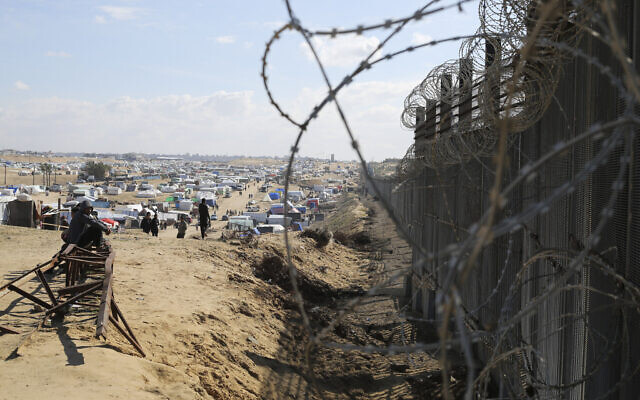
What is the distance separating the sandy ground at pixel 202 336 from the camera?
16.3ft

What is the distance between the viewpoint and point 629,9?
10.8ft

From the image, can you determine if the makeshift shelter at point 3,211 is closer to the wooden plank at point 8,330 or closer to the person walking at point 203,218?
the person walking at point 203,218

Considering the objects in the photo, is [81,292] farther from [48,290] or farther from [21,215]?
[21,215]

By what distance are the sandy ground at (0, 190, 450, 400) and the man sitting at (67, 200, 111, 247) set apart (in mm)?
744

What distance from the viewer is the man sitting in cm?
883

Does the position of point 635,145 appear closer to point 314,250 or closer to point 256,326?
point 256,326

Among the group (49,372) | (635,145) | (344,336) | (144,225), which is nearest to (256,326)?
(344,336)

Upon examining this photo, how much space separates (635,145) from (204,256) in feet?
36.5

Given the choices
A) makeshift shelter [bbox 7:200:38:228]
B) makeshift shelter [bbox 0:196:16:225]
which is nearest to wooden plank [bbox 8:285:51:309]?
makeshift shelter [bbox 7:200:38:228]

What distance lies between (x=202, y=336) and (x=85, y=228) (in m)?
3.21

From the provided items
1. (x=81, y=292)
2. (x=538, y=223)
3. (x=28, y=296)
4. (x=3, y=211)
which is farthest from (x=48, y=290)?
(x=3, y=211)

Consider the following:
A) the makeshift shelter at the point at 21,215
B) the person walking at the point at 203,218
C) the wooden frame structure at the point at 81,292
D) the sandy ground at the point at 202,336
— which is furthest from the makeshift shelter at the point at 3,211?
the wooden frame structure at the point at 81,292

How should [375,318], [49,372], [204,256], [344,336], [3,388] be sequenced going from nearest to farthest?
[3,388] → [49,372] → [344,336] → [375,318] → [204,256]

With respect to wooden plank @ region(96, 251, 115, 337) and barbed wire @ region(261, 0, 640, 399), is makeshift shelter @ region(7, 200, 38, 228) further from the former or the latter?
barbed wire @ region(261, 0, 640, 399)
